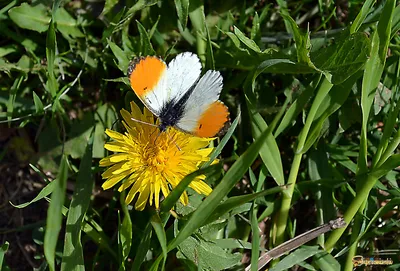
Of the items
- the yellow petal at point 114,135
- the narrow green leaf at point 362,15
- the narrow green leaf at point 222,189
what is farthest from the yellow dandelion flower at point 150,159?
the narrow green leaf at point 362,15

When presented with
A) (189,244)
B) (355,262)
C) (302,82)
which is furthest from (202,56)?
(355,262)

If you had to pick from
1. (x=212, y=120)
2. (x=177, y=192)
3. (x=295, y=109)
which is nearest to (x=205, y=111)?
(x=212, y=120)

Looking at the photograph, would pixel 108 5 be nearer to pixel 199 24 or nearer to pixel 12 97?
pixel 199 24

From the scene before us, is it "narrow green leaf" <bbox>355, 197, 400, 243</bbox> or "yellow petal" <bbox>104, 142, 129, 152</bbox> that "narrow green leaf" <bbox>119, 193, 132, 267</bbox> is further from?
"narrow green leaf" <bbox>355, 197, 400, 243</bbox>

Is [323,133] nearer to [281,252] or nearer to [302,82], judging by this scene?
[302,82]

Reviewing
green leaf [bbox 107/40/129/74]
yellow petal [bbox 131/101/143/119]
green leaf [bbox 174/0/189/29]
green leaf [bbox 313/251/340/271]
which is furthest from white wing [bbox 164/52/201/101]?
green leaf [bbox 313/251/340/271]

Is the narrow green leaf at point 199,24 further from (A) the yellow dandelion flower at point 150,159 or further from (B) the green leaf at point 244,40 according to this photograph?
(A) the yellow dandelion flower at point 150,159
